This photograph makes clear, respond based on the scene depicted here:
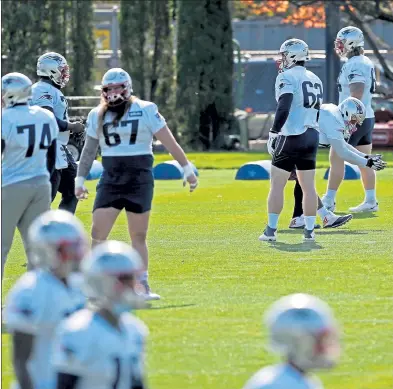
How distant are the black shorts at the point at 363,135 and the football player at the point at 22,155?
8178mm

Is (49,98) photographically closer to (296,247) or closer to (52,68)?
(52,68)

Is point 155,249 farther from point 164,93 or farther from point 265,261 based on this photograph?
point 164,93

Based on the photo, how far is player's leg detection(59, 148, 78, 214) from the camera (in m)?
13.9

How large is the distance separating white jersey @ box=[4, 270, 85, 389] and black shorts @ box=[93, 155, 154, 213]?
417 centimetres

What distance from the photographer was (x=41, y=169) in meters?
10.2

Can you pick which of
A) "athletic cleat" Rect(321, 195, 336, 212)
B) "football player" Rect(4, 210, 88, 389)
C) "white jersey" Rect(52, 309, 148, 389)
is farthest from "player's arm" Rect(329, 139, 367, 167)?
"white jersey" Rect(52, 309, 148, 389)

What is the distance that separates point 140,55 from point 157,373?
3198 cm

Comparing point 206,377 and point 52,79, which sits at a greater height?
point 52,79

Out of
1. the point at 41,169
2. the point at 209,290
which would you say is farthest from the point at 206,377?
the point at 209,290

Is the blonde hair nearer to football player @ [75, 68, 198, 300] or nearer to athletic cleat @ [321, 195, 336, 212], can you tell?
football player @ [75, 68, 198, 300]

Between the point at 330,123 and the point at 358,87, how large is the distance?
166 centimetres

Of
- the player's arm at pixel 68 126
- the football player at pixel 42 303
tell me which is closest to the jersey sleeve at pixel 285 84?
the player's arm at pixel 68 126

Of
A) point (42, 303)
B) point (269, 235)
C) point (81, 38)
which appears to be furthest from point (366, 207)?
point (81, 38)

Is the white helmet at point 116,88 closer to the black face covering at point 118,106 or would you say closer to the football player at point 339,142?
the black face covering at point 118,106
